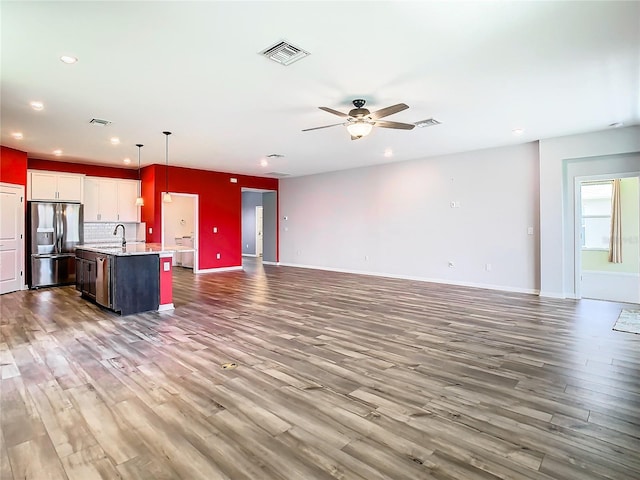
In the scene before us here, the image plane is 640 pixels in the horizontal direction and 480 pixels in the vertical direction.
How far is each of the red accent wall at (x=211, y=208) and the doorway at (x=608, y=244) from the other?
843cm

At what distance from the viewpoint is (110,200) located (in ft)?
28.1

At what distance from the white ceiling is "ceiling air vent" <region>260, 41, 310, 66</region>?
0.26 feet

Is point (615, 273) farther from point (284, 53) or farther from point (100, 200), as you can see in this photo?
point (100, 200)

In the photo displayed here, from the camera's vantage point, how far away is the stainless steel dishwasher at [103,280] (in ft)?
16.8

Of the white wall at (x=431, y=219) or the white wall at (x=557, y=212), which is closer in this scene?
the white wall at (x=557, y=212)

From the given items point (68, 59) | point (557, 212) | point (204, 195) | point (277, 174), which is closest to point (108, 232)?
point (204, 195)

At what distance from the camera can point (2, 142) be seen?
6.16m

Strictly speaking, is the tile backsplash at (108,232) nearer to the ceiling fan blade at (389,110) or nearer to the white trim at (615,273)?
the ceiling fan blade at (389,110)

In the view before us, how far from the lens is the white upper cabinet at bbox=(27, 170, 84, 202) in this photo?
7242 millimetres

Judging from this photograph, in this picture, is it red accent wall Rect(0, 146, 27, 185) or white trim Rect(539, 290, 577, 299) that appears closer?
white trim Rect(539, 290, 577, 299)

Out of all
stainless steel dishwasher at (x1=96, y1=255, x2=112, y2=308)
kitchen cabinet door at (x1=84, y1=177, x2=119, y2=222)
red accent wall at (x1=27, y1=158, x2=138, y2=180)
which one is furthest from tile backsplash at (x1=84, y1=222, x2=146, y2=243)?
stainless steel dishwasher at (x1=96, y1=255, x2=112, y2=308)

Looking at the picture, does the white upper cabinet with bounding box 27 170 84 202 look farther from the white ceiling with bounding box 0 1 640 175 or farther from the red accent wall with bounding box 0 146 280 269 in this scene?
the white ceiling with bounding box 0 1 640 175

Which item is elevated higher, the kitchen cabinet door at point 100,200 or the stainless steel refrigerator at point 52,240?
the kitchen cabinet door at point 100,200

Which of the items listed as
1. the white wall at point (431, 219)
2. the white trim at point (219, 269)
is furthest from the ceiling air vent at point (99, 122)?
the white wall at point (431, 219)
